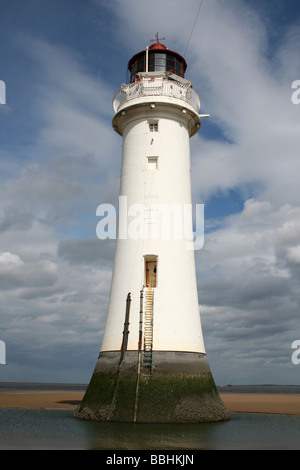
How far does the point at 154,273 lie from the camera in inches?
801

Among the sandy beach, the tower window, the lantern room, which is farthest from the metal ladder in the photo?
the sandy beach

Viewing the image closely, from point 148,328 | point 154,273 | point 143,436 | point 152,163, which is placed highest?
point 152,163

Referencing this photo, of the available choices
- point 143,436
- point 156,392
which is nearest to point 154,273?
point 156,392

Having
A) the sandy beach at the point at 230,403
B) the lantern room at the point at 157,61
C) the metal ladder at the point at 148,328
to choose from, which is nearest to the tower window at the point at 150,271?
the metal ladder at the point at 148,328

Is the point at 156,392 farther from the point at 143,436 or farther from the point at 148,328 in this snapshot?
the point at 143,436

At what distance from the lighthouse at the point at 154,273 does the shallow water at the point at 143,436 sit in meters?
0.91

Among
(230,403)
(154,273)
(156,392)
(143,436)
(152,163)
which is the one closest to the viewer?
(143,436)

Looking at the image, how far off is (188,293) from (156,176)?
5.34 m

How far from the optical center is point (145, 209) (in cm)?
2041

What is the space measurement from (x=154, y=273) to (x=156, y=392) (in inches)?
197

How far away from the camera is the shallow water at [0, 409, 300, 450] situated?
1382cm

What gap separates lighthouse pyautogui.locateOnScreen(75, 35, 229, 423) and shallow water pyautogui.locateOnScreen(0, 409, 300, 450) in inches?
35.6

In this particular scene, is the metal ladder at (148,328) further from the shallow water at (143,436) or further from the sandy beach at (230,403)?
the sandy beach at (230,403)
